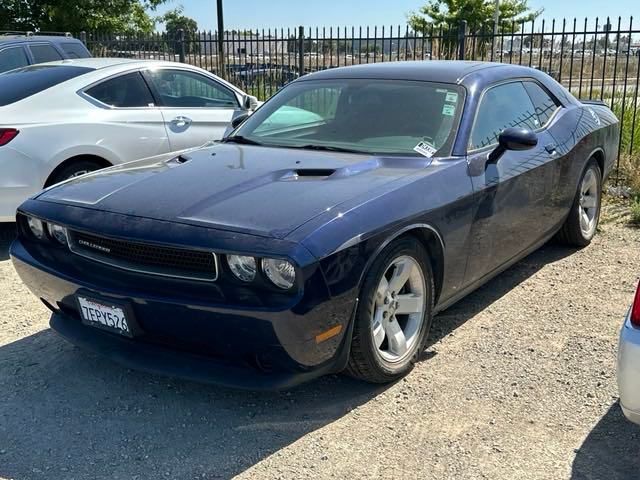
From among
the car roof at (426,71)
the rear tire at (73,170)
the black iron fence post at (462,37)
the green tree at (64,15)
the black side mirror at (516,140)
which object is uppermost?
the green tree at (64,15)

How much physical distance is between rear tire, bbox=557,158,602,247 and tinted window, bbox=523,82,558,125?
60 centimetres

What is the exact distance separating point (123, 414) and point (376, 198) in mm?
1572

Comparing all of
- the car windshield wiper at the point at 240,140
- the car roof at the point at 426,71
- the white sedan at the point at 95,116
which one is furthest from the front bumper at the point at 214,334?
the white sedan at the point at 95,116

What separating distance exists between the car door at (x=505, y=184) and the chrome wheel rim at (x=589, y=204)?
836 mm

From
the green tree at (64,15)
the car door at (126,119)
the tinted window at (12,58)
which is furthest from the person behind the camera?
the green tree at (64,15)

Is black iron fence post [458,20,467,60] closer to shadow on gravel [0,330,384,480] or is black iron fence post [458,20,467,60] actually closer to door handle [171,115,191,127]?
door handle [171,115,191,127]

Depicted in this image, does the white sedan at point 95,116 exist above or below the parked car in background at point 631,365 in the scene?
above

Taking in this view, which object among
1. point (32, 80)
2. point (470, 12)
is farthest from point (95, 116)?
point (470, 12)

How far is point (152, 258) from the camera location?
3158 mm

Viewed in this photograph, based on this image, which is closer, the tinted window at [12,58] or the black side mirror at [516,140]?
the black side mirror at [516,140]

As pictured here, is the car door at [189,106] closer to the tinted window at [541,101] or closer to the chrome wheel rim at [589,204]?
the tinted window at [541,101]

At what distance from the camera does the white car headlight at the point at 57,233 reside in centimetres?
356

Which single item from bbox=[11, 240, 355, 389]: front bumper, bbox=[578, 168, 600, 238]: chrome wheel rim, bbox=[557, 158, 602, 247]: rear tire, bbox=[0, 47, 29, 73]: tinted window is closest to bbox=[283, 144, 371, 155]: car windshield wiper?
bbox=[11, 240, 355, 389]: front bumper

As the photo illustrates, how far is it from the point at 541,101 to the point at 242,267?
10.4ft
